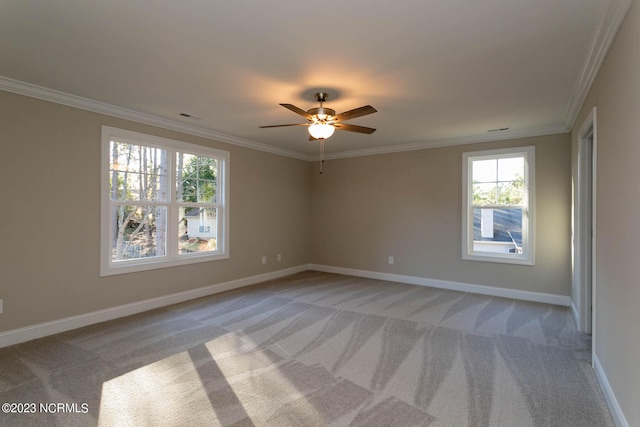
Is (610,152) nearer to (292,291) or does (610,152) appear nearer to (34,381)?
(292,291)

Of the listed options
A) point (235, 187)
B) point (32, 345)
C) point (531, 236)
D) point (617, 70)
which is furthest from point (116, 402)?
point (531, 236)

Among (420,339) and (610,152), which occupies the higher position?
(610,152)

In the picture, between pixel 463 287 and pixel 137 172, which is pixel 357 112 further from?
pixel 463 287

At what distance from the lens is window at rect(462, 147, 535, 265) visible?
483cm

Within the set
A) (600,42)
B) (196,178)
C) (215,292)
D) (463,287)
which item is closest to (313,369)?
(215,292)

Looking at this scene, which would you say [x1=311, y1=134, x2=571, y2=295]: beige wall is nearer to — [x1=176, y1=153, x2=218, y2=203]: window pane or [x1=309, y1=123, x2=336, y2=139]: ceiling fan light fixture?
[x1=176, y1=153, x2=218, y2=203]: window pane

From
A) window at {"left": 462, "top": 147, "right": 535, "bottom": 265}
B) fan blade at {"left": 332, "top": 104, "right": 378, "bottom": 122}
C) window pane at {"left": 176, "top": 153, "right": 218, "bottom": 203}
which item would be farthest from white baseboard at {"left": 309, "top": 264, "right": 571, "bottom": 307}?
fan blade at {"left": 332, "top": 104, "right": 378, "bottom": 122}

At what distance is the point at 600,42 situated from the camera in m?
2.26

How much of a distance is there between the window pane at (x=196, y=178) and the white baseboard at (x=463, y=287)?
9.83ft

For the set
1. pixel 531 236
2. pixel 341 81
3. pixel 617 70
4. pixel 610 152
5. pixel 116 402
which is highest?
pixel 341 81

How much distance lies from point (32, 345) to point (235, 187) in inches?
125

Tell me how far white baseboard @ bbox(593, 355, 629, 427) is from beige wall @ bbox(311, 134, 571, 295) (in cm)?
237

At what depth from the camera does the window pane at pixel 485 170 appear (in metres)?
5.13

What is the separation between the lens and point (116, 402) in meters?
2.21
